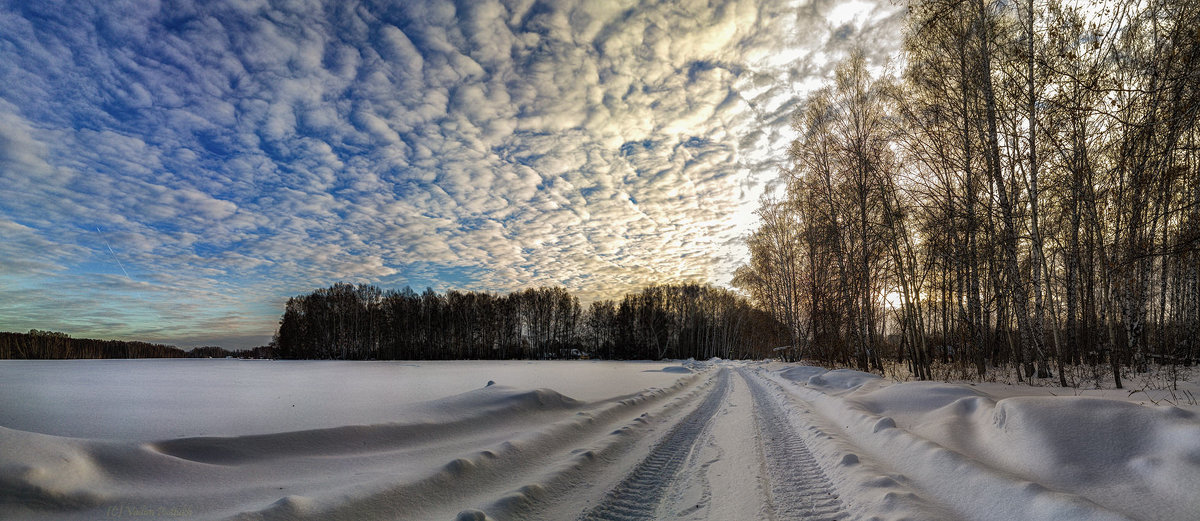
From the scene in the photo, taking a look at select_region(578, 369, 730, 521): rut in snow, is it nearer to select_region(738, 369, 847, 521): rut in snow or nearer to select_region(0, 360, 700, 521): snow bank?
select_region(0, 360, 700, 521): snow bank

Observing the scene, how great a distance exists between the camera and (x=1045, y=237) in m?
12.0

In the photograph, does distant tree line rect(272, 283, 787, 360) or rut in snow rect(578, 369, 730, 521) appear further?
distant tree line rect(272, 283, 787, 360)

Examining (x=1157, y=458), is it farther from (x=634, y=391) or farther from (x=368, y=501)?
(x=634, y=391)

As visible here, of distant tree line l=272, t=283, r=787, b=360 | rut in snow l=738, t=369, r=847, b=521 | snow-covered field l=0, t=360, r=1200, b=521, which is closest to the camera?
snow-covered field l=0, t=360, r=1200, b=521

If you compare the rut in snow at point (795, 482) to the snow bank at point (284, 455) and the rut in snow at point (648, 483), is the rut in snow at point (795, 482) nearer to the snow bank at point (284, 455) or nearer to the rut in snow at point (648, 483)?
the rut in snow at point (648, 483)

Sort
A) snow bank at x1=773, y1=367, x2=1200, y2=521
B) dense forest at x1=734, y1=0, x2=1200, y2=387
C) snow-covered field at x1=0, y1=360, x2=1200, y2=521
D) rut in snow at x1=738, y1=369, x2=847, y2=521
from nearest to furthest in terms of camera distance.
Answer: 1. snow bank at x1=773, y1=367, x2=1200, y2=521
2. snow-covered field at x1=0, y1=360, x2=1200, y2=521
3. rut in snow at x1=738, y1=369, x2=847, y2=521
4. dense forest at x1=734, y1=0, x2=1200, y2=387

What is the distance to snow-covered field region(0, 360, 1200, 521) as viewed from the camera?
2910mm

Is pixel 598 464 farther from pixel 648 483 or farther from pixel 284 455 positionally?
pixel 284 455

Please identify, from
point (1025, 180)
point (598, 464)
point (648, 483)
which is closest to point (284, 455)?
point (598, 464)

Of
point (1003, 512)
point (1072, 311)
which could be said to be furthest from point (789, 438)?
point (1072, 311)

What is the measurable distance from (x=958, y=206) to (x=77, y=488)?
49.9 ft

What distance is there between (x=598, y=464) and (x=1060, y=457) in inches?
148

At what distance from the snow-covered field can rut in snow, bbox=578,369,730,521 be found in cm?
2

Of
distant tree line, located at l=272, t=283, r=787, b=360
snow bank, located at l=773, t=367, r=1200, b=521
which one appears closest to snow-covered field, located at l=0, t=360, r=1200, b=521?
snow bank, located at l=773, t=367, r=1200, b=521
